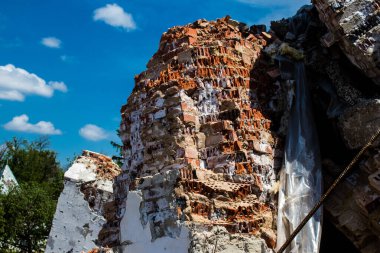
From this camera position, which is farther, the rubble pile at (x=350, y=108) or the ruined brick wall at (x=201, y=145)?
the rubble pile at (x=350, y=108)

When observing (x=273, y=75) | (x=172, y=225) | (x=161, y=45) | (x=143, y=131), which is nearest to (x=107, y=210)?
(x=143, y=131)

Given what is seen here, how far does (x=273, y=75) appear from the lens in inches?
180

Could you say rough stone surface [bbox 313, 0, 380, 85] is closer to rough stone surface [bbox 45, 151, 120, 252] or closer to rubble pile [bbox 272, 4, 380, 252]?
rubble pile [bbox 272, 4, 380, 252]

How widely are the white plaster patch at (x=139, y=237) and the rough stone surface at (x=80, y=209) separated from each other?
272 cm

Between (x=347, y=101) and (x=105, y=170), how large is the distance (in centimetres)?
384

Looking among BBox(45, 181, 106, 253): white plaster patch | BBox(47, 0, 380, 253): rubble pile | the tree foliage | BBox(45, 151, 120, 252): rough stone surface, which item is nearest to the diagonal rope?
BBox(47, 0, 380, 253): rubble pile

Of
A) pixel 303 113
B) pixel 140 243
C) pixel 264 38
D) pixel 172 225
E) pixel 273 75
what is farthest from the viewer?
pixel 264 38

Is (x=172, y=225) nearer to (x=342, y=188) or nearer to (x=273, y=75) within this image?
(x=342, y=188)

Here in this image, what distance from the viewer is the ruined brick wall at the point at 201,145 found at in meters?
3.60

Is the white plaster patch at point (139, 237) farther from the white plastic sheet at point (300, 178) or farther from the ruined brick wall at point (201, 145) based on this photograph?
the white plastic sheet at point (300, 178)

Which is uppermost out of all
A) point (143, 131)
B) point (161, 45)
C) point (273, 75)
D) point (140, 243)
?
point (161, 45)

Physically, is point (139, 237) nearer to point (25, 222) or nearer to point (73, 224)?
point (73, 224)

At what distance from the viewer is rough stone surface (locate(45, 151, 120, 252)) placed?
676cm

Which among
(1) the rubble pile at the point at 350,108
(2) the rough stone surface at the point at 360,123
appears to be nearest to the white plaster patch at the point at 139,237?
(1) the rubble pile at the point at 350,108
